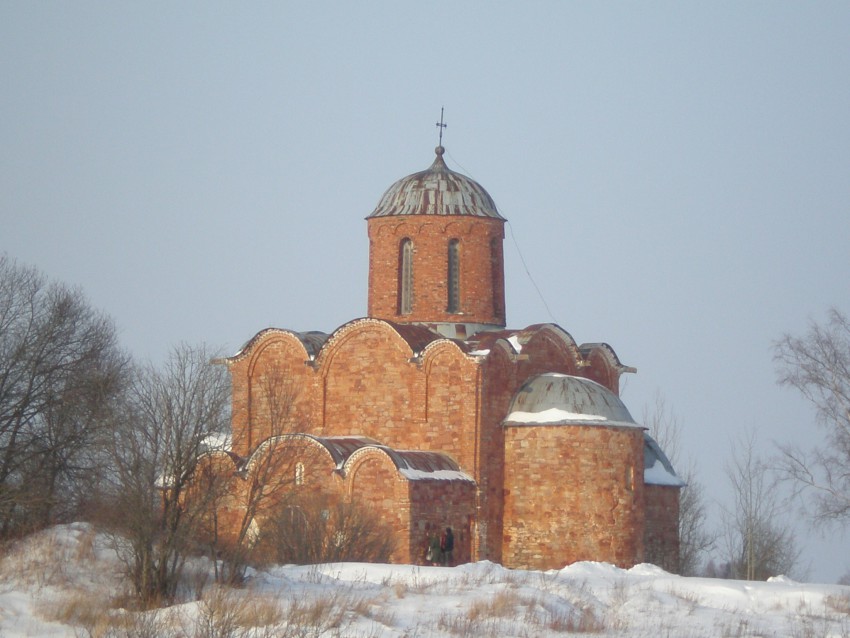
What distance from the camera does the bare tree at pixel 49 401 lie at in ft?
91.8

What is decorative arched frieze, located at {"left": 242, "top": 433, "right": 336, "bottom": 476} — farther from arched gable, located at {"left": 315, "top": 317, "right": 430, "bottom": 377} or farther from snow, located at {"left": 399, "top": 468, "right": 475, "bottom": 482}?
arched gable, located at {"left": 315, "top": 317, "right": 430, "bottom": 377}

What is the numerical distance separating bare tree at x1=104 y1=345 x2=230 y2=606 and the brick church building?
16.7 feet

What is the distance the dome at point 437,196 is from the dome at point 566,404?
413 cm

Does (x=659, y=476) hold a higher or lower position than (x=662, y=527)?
higher

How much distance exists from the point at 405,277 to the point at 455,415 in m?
4.02

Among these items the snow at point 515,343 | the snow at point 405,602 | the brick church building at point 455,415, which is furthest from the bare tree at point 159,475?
the snow at point 515,343

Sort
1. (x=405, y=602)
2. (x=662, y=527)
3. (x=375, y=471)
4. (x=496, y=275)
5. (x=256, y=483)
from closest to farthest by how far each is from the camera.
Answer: (x=405, y=602) → (x=256, y=483) → (x=375, y=471) → (x=662, y=527) → (x=496, y=275)

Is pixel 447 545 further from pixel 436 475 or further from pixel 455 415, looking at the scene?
pixel 455 415

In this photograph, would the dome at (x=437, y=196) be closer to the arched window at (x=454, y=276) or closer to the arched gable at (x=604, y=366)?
the arched window at (x=454, y=276)

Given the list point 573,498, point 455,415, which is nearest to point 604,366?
point 455,415

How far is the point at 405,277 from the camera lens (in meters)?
32.1

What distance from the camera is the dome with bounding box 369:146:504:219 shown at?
31.9m

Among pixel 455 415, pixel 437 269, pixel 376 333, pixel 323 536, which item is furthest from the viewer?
pixel 437 269

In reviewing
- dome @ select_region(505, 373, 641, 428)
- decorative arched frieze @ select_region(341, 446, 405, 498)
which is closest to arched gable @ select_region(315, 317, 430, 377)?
dome @ select_region(505, 373, 641, 428)
